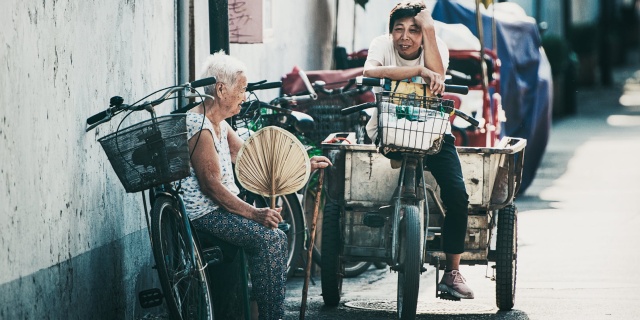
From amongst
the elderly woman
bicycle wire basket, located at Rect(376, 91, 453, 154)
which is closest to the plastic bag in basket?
bicycle wire basket, located at Rect(376, 91, 453, 154)

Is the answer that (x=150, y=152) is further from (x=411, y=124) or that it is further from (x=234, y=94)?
(x=411, y=124)

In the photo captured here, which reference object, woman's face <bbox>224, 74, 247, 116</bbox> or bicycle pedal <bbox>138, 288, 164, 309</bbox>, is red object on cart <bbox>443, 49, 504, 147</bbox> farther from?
bicycle pedal <bbox>138, 288, 164, 309</bbox>

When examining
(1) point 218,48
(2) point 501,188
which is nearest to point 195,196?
(1) point 218,48

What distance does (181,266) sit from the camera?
5777 millimetres

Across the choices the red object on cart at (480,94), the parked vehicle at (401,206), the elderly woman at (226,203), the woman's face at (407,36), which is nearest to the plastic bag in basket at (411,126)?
the parked vehicle at (401,206)

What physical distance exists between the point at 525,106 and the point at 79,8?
8893 millimetres

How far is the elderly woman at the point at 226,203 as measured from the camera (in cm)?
593

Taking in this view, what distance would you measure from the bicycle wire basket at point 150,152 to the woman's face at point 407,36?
1897 mm

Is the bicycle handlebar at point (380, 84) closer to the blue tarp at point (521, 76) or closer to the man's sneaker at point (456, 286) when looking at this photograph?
the man's sneaker at point (456, 286)

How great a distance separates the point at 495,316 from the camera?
7.30 meters

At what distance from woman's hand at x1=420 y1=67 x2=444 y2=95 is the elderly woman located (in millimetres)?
1171

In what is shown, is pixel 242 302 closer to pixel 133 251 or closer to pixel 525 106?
pixel 133 251

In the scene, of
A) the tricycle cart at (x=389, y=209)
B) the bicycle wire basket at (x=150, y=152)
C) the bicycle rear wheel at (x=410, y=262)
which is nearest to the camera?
the bicycle wire basket at (x=150, y=152)

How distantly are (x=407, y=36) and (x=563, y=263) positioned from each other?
3.08m
